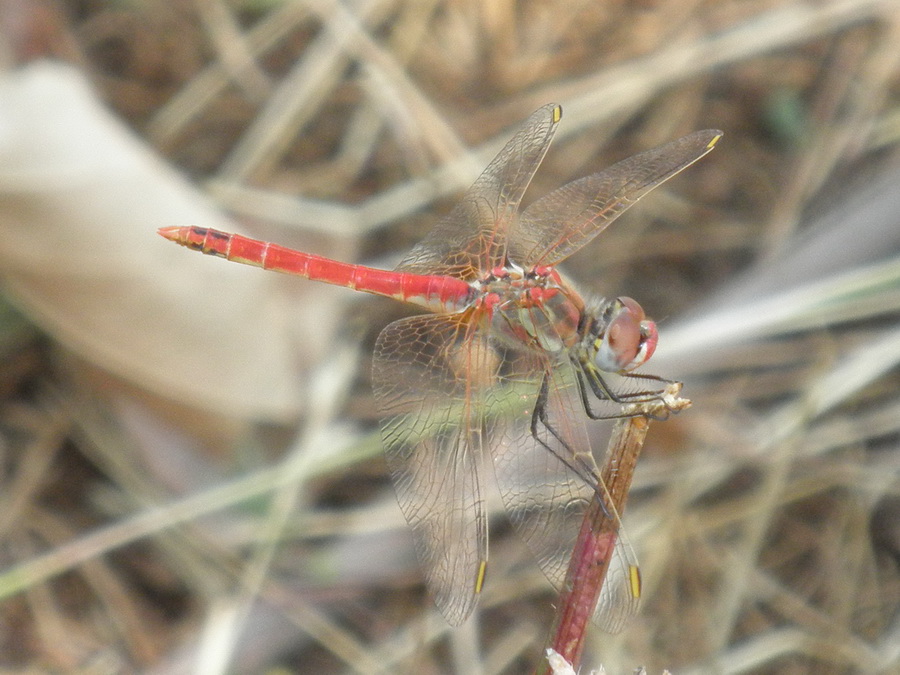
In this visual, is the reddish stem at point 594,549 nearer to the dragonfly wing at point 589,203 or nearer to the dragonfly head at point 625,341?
the dragonfly head at point 625,341

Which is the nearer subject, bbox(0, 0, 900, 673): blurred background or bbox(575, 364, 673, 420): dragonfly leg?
bbox(575, 364, 673, 420): dragonfly leg

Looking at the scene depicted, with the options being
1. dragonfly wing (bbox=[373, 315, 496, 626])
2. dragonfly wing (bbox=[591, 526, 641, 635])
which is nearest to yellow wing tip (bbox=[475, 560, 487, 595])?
dragonfly wing (bbox=[373, 315, 496, 626])

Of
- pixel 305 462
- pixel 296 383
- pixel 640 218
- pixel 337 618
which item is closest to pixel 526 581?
pixel 337 618

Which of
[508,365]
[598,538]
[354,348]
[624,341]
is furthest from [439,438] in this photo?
[354,348]

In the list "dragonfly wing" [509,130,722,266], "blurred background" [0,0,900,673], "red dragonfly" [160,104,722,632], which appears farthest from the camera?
"blurred background" [0,0,900,673]

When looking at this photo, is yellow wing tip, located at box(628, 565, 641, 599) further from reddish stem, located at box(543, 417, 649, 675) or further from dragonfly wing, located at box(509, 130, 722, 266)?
dragonfly wing, located at box(509, 130, 722, 266)

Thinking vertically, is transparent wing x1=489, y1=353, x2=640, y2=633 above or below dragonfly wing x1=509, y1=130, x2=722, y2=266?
below

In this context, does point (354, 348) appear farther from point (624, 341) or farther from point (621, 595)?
point (621, 595)
